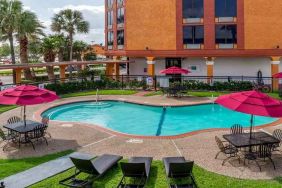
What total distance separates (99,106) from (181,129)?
828 centimetres

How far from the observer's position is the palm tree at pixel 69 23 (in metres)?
53.1

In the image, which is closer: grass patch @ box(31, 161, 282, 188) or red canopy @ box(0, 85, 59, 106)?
grass patch @ box(31, 161, 282, 188)

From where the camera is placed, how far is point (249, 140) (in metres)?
11.3

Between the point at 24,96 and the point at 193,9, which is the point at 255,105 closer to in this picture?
the point at 24,96

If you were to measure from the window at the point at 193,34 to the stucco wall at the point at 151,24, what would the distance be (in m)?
1.20

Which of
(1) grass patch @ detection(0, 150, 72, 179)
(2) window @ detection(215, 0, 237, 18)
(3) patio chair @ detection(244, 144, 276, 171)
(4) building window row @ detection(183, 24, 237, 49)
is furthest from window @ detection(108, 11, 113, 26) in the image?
(3) patio chair @ detection(244, 144, 276, 171)

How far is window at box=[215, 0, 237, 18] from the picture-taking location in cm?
3172

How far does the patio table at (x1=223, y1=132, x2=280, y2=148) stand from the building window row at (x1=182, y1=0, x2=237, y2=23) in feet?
73.1

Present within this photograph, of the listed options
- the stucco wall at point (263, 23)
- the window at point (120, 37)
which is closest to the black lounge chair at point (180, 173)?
the stucco wall at point (263, 23)

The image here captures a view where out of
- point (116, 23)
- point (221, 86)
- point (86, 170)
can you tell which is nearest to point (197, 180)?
point (86, 170)

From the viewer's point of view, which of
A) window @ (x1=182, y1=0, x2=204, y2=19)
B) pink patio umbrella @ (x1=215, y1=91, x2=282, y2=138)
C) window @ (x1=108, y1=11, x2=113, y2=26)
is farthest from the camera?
window @ (x1=108, y1=11, x2=113, y2=26)

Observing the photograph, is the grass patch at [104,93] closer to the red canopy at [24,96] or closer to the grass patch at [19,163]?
the red canopy at [24,96]

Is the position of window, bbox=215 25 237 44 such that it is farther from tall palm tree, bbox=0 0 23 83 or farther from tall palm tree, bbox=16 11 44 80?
tall palm tree, bbox=0 0 23 83

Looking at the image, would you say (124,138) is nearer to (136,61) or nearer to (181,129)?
(181,129)
